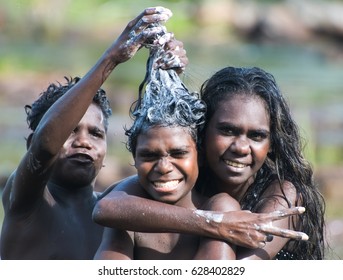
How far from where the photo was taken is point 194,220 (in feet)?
12.0

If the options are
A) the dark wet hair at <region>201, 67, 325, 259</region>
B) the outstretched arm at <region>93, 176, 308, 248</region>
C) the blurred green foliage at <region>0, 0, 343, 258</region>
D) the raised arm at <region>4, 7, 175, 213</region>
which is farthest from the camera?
the blurred green foliage at <region>0, 0, 343, 258</region>

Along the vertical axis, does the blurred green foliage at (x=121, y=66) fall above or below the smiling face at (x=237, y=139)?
above

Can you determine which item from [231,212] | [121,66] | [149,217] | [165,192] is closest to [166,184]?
[165,192]

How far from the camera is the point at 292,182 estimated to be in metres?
4.08

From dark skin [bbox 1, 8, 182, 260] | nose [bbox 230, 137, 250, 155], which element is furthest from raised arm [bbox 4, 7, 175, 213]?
nose [bbox 230, 137, 250, 155]

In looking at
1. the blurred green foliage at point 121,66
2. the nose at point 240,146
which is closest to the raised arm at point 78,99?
the nose at point 240,146

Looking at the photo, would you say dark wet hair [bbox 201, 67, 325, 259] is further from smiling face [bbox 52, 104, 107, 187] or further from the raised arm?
smiling face [bbox 52, 104, 107, 187]

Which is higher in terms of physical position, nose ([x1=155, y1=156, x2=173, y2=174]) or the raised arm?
the raised arm

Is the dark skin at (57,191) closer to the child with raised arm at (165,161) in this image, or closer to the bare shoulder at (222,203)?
the child with raised arm at (165,161)

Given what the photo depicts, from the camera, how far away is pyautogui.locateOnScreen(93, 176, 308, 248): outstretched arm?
12.0 feet

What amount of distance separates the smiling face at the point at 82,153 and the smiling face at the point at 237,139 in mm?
660

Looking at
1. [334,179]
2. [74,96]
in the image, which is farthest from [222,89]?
[334,179]

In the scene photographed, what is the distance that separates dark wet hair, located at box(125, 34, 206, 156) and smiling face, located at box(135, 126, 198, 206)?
0.10 ft

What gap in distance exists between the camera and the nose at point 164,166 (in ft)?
12.1
